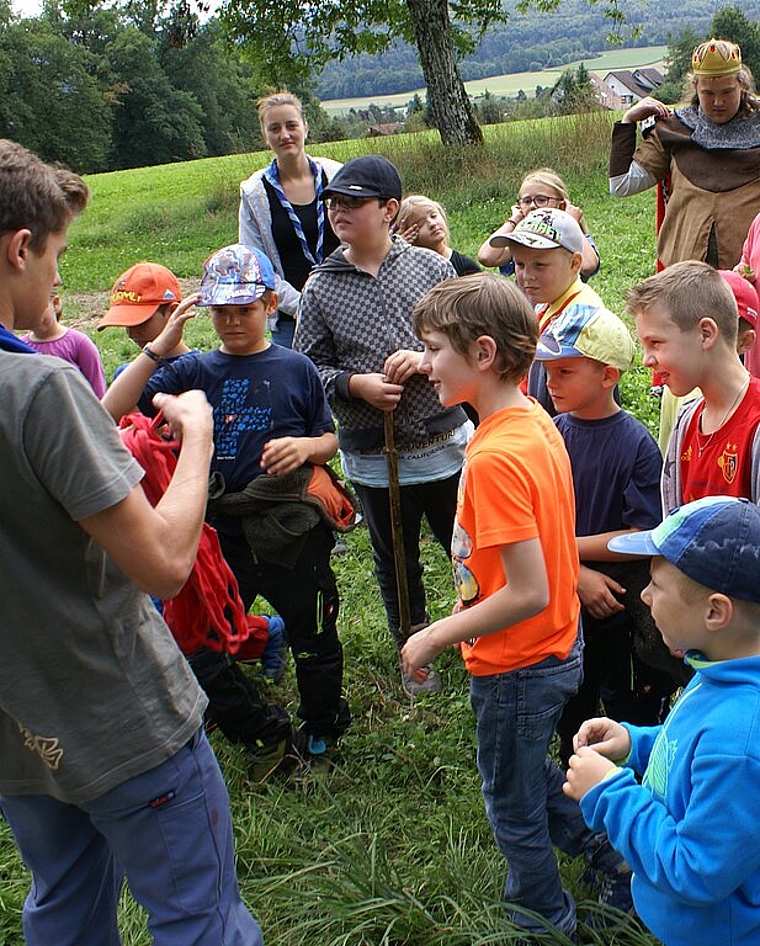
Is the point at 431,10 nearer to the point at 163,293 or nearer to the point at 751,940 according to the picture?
the point at 163,293

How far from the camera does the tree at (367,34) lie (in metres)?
16.5

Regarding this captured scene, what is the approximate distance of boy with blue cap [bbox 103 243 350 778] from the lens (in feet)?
9.91

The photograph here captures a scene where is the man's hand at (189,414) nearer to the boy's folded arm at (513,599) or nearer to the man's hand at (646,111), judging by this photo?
the boy's folded arm at (513,599)

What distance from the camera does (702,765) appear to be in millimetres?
1474

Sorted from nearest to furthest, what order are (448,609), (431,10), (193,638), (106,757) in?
(106,757) → (193,638) → (448,609) → (431,10)

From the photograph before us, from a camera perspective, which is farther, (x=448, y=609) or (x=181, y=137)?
(x=181, y=137)

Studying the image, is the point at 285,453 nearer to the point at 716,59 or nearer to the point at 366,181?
the point at 366,181

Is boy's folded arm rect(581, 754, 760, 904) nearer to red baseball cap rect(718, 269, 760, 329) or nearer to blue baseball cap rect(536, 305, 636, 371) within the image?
blue baseball cap rect(536, 305, 636, 371)

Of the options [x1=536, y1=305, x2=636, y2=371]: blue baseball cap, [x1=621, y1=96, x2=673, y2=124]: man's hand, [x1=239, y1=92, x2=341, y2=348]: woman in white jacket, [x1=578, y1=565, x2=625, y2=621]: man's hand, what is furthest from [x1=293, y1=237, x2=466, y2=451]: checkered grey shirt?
[x1=621, y1=96, x2=673, y2=124]: man's hand

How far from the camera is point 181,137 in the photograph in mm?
62688

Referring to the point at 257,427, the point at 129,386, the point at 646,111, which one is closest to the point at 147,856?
the point at 257,427

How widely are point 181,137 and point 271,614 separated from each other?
6450 cm

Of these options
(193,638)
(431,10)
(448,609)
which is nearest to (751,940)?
(193,638)

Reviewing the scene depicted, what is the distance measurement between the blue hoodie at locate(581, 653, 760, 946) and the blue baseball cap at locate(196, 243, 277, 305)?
199 centimetres
